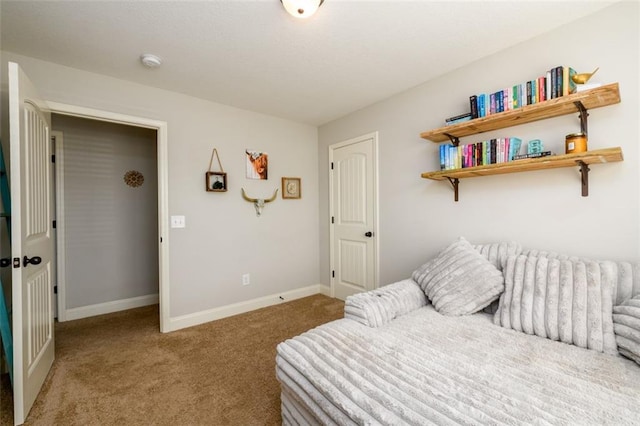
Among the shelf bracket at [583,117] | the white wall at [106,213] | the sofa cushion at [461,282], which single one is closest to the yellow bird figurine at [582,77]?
the shelf bracket at [583,117]

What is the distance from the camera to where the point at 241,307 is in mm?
3252

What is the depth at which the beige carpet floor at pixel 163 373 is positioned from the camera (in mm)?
1628

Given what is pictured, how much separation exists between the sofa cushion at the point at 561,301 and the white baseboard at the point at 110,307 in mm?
3855

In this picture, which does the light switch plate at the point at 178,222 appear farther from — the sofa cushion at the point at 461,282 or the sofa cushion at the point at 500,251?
the sofa cushion at the point at 500,251

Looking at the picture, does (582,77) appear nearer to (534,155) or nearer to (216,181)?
(534,155)

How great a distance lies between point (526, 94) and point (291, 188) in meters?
2.56

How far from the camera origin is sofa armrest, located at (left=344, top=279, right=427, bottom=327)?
1.66 m

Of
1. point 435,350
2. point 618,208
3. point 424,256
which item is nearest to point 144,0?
point 435,350

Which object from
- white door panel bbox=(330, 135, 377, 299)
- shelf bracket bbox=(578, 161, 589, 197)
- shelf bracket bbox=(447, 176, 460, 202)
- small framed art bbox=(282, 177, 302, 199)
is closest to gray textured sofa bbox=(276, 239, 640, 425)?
shelf bracket bbox=(578, 161, 589, 197)

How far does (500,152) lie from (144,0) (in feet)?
8.04

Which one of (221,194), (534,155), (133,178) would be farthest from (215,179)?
(534,155)

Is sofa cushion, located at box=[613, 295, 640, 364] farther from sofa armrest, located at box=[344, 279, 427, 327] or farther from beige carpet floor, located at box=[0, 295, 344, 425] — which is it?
beige carpet floor, located at box=[0, 295, 344, 425]

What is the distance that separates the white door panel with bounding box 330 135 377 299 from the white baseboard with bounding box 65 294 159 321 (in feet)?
7.95

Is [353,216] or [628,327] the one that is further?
[353,216]
